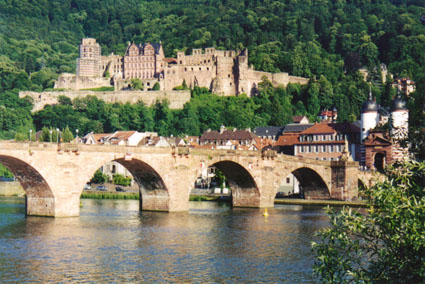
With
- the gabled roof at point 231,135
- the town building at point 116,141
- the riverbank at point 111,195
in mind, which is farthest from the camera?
the town building at point 116,141

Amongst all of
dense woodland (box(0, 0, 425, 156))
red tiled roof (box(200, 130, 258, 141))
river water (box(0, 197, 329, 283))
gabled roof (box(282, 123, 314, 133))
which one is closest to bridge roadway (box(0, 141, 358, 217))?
river water (box(0, 197, 329, 283))

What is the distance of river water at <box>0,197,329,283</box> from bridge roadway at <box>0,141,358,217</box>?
5.47 feet

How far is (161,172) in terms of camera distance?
Result: 59594 millimetres

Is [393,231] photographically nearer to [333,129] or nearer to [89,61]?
[333,129]

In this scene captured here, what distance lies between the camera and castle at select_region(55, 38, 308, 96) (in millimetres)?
157000

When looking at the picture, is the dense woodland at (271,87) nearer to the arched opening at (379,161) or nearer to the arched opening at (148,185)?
the arched opening at (379,161)

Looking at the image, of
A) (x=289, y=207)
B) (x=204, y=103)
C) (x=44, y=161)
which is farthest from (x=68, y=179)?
(x=204, y=103)

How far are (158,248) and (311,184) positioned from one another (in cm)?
3899

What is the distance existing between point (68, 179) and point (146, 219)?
22.9 ft

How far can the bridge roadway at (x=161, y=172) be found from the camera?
52.7 metres

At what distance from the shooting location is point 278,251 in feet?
137

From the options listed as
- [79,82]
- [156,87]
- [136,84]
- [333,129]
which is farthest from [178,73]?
[333,129]

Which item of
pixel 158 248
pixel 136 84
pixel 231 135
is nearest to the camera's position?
pixel 158 248

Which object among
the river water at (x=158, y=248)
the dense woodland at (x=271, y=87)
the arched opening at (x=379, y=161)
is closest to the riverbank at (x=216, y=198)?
the river water at (x=158, y=248)
